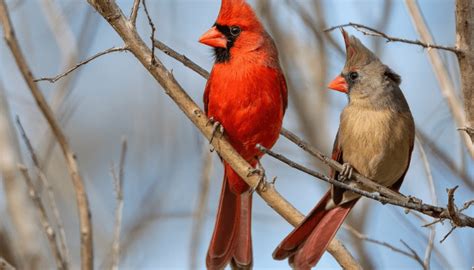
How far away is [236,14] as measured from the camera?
11.1 feet

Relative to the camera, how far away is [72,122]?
6.38 metres

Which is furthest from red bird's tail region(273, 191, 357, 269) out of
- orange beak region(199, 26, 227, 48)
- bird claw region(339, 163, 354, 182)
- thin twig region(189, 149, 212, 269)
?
orange beak region(199, 26, 227, 48)

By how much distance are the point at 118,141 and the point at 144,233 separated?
9.14ft

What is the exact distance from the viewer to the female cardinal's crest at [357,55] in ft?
10.5

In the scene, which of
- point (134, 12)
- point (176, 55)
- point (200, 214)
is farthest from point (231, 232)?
point (134, 12)

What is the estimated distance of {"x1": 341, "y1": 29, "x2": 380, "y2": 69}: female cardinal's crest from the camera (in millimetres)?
3189

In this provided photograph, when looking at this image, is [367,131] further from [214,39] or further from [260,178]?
[214,39]

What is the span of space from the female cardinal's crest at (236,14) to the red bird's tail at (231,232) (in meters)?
0.67

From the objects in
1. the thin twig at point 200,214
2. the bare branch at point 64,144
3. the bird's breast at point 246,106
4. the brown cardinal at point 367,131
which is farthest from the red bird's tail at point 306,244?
the bare branch at point 64,144

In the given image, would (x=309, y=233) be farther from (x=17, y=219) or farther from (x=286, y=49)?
(x=286, y=49)

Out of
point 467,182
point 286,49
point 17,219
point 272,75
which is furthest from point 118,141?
point 467,182

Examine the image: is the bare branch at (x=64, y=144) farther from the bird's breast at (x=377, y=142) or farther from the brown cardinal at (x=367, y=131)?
the bird's breast at (x=377, y=142)

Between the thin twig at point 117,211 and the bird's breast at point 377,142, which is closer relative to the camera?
the thin twig at point 117,211

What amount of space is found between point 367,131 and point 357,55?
1.21ft
